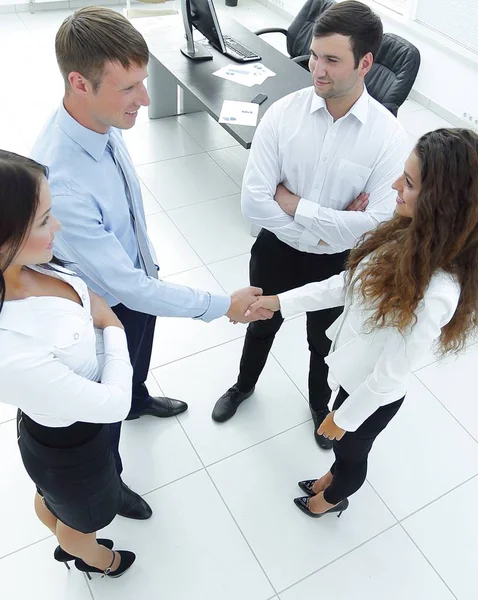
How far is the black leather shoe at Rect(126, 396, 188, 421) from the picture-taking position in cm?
245

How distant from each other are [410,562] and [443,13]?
15.7 feet

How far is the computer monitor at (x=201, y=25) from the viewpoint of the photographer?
3.52 metres

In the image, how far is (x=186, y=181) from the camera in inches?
160

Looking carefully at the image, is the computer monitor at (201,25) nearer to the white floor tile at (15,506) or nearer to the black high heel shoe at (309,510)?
the white floor tile at (15,506)

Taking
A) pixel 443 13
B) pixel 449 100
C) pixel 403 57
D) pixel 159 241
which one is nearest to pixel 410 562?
pixel 159 241

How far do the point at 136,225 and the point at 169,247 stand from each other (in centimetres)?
178

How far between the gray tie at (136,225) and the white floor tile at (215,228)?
1.57 m

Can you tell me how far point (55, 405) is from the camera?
1162mm

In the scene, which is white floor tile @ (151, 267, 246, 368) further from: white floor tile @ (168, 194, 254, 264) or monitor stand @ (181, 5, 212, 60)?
monitor stand @ (181, 5, 212, 60)

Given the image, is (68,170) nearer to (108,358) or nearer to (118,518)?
(108,358)

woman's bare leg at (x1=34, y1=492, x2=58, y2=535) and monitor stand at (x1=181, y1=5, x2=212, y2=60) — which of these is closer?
woman's bare leg at (x1=34, y1=492, x2=58, y2=535)

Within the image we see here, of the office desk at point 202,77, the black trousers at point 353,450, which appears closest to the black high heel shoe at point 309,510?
the black trousers at point 353,450

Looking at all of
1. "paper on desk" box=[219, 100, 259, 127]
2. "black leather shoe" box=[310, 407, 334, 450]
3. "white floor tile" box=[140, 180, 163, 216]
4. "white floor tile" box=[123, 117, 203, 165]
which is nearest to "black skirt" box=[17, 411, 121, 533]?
"black leather shoe" box=[310, 407, 334, 450]

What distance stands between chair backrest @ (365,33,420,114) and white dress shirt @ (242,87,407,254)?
1.79 m
